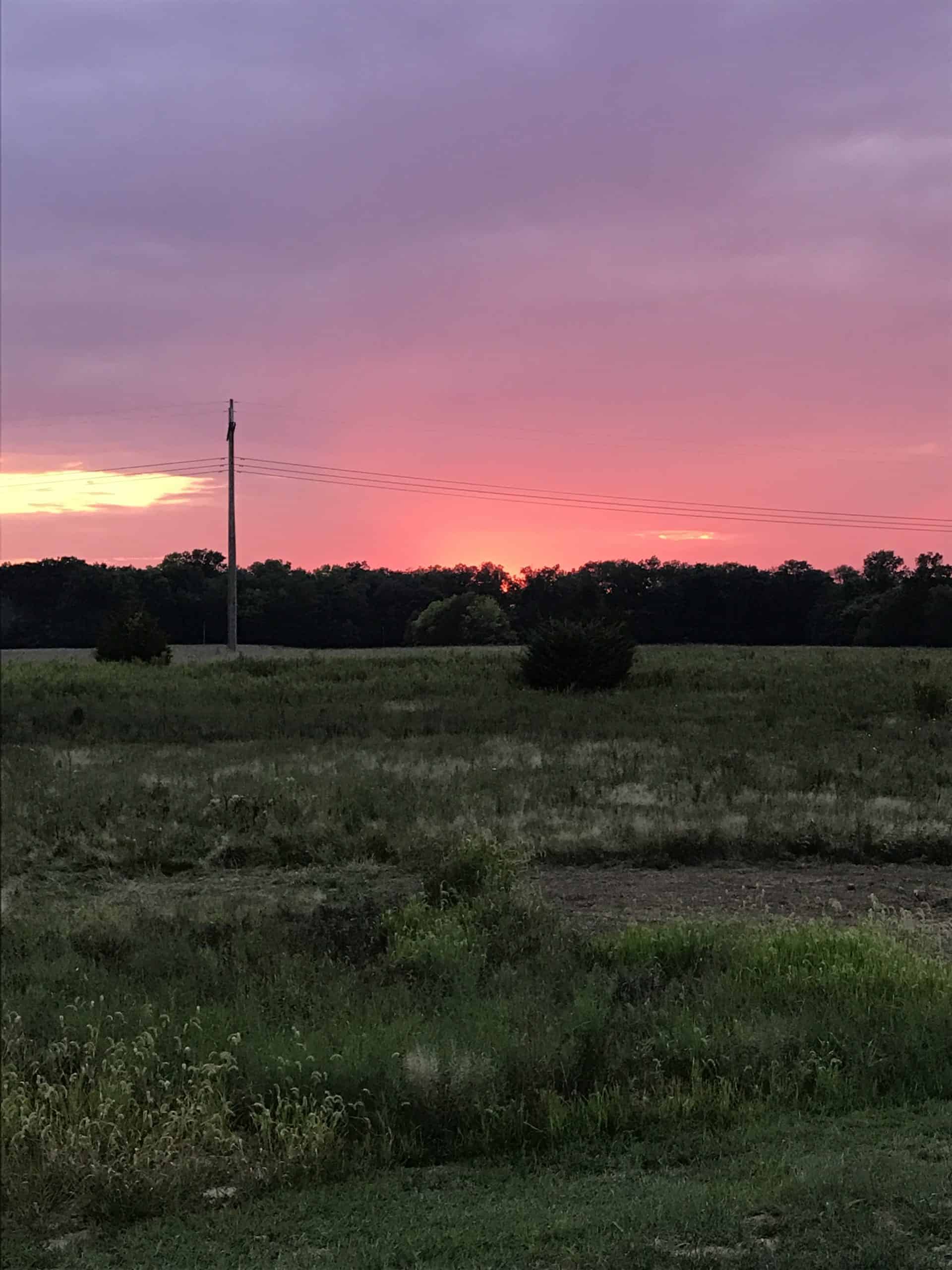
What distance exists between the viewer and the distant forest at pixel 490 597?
47.5m

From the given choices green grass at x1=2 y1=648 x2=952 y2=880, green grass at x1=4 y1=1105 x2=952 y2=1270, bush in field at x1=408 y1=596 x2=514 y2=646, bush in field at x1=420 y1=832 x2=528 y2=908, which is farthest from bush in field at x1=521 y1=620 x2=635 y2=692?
green grass at x1=4 y1=1105 x2=952 y2=1270

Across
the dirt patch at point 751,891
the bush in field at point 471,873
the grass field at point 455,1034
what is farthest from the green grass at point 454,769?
the bush in field at point 471,873

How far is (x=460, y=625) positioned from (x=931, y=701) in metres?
41.3

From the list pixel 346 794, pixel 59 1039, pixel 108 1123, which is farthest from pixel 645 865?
pixel 108 1123

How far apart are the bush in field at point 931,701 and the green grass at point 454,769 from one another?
0.32 metres

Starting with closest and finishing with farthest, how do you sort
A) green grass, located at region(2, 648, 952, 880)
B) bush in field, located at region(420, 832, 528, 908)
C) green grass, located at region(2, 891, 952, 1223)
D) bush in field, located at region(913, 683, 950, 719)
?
green grass, located at region(2, 891, 952, 1223), bush in field, located at region(420, 832, 528, 908), green grass, located at region(2, 648, 952, 880), bush in field, located at region(913, 683, 950, 719)

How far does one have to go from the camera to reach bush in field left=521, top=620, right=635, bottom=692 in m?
36.0

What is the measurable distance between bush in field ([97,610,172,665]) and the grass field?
798 inches

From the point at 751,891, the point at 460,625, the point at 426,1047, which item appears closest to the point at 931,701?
the point at 751,891

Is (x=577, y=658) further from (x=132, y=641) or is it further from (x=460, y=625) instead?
(x=460, y=625)

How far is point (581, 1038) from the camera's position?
258 inches

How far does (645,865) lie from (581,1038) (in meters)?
6.89

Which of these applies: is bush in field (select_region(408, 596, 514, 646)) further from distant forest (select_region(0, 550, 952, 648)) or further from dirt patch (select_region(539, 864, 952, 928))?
dirt patch (select_region(539, 864, 952, 928))

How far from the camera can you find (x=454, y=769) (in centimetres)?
2034
